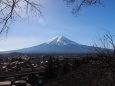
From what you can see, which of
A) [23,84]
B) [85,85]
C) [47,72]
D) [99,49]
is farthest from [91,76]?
[47,72]

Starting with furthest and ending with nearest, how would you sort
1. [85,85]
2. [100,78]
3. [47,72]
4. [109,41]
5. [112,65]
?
[47,72] → [85,85] → [100,78] → [109,41] → [112,65]

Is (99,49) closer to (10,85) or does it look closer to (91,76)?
(91,76)

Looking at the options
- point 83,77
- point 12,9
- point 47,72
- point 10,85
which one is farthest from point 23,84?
point 47,72

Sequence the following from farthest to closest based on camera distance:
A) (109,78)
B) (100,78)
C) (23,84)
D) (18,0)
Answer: (23,84), (100,78), (109,78), (18,0)

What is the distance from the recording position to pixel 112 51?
4.99 meters

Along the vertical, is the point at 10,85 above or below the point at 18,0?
below

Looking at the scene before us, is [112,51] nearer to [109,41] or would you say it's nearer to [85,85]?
[109,41]

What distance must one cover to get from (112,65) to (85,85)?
9.82 feet

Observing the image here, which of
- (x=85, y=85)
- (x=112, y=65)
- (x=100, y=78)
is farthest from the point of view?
(x=85, y=85)

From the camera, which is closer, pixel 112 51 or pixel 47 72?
pixel 112 51

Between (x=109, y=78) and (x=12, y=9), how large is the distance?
3112 mm

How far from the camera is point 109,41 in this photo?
16.1ft

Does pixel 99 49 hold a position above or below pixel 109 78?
above

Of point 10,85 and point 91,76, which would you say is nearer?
point 91,76
